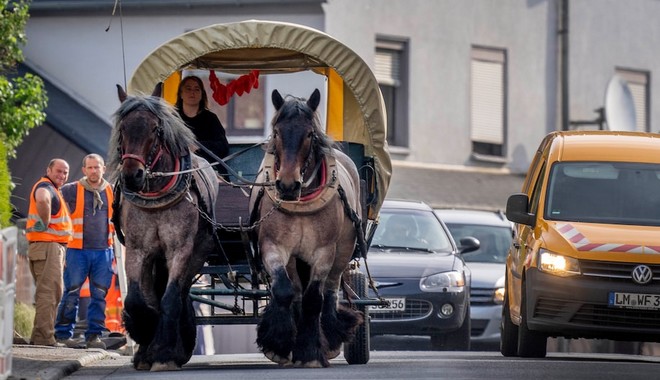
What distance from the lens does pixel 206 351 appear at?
80.1 feet

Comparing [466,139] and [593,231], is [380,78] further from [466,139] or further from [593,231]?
[593,231]

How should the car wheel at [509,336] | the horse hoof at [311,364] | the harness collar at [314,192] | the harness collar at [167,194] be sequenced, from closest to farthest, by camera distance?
the harness collar at [167,194] < the harness collar at [314,192] < the horse hoof at [311,364] < the car wheel at [509,336]

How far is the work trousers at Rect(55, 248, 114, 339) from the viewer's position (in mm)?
20359

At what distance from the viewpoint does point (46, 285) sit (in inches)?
790

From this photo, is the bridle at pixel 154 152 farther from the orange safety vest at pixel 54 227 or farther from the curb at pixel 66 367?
the orange safety vest at pixel 54 227

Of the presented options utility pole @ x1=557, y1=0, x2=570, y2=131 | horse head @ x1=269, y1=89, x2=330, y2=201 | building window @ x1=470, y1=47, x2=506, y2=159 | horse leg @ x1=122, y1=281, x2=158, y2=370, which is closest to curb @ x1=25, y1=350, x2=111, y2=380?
horse leg @ x1=122, y1=281, x2=158, y2=370

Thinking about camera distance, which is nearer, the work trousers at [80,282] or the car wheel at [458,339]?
the work trousers at [80,282]

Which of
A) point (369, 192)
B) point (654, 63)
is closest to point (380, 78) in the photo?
point (654, 63)

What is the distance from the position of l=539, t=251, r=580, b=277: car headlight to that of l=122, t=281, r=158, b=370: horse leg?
11.4 feet

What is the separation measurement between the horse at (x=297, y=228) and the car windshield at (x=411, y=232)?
6364 mm

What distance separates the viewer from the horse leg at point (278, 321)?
1501 cm

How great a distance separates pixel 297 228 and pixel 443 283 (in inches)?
237

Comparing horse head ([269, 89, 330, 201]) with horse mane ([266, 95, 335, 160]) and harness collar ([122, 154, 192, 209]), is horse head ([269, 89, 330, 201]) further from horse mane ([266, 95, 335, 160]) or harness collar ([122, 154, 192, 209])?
harness collar ([122, 154, 192, 209])

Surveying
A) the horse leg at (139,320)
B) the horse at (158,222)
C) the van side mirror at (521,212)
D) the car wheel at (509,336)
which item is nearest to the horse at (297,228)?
the horse at (158,222)
